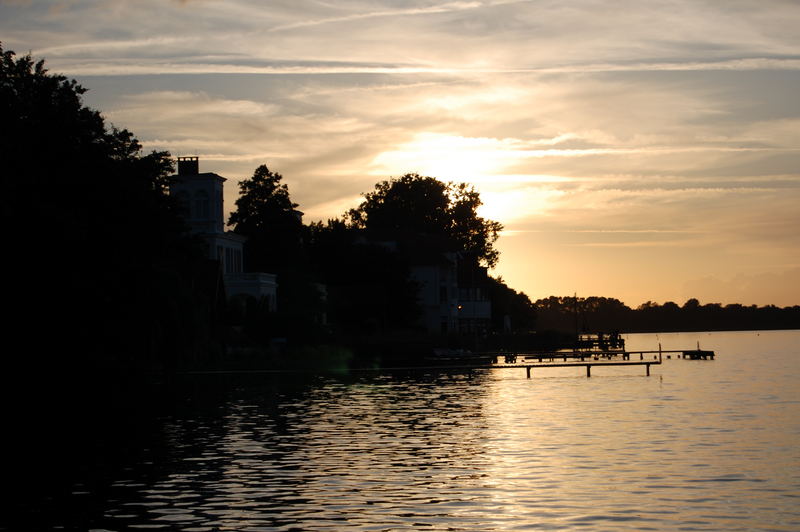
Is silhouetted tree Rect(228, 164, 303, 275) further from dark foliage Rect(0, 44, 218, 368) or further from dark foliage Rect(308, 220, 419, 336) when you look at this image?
dark foliage Rect(0, 44, 218, 368)

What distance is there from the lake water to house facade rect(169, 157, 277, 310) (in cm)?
3323

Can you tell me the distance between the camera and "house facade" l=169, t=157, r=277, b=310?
10306 centimetres

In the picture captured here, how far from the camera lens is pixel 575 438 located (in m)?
45.4

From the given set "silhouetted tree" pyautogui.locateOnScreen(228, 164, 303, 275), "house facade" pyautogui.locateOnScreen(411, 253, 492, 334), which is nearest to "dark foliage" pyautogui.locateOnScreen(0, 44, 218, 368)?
"silhouetted tree" pyautogui.locateOnScreen(228, 164, 303, 275)

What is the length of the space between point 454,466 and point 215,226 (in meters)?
71.6

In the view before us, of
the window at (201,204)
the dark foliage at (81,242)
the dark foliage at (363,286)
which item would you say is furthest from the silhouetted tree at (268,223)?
the dark foliage at (81,242)

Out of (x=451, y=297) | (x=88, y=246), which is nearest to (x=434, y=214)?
(x=451, y=297)

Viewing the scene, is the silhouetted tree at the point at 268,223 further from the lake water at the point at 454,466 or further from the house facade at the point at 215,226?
the lake water at the point at 454,466

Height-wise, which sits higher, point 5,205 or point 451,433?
point 5,205

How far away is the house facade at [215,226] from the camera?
103062mm

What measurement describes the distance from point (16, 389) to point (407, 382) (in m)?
37.0

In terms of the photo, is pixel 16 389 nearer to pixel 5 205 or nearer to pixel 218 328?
pixel 5 205

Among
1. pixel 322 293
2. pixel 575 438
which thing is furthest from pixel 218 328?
pixel 575 438

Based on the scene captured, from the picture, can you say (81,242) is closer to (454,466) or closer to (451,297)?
(454,466)
